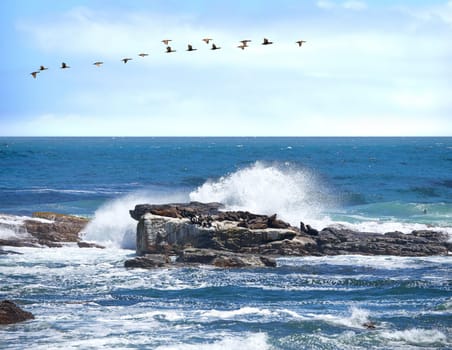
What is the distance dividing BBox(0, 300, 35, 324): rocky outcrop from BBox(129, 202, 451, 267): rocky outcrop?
9.43 meters

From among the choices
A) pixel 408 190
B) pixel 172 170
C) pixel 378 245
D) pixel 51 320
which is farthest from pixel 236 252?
pixel 172 170

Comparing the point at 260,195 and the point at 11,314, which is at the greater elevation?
the point at 260,195

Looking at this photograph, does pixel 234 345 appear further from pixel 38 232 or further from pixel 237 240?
pixel 38 232

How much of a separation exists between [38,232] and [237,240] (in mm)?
9818

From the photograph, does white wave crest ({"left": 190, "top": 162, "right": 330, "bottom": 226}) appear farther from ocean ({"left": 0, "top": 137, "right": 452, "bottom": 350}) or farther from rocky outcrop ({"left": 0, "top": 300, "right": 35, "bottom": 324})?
rocky outcrop ({"left": 0, "top": 300, "right": 35, "bottom": 324})

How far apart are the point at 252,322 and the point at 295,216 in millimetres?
24046

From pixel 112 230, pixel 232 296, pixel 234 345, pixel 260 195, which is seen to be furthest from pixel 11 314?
pixel 260 195

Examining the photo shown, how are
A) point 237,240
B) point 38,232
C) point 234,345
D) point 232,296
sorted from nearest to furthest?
1. point 234,345
2. point 232,296
3. point 237,240
4. point 38,232

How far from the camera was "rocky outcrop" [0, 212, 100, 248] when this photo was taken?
36.1 m

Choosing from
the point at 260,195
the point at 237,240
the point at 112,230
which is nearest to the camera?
the point at 237,240

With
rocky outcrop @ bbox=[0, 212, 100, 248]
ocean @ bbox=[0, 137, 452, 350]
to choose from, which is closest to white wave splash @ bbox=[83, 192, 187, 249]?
ocean @ bbox=[0, 137, 452, 350]

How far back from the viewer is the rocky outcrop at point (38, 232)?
36125 millimetres

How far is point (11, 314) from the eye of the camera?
2194 cm

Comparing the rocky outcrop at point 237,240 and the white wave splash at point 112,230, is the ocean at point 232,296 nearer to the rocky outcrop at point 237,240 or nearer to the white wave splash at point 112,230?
the white wave splash at point 112,230
